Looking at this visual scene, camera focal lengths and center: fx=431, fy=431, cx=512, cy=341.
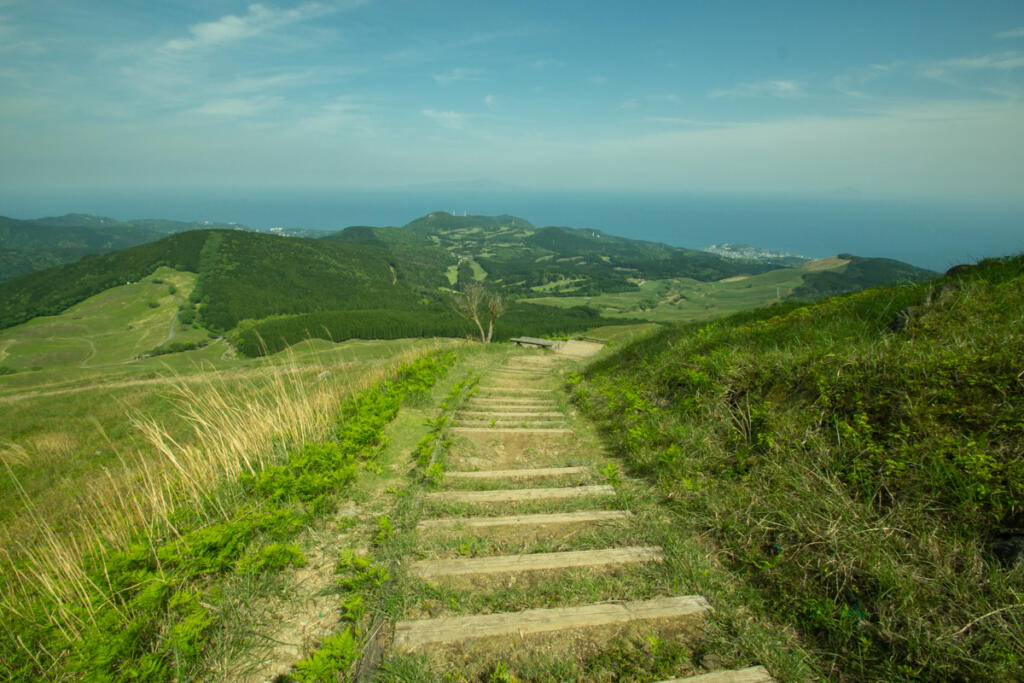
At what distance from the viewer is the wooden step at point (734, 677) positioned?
2.06 m

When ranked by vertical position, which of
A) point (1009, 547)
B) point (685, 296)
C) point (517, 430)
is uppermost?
point (1009, 547)

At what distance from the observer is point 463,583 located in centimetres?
287

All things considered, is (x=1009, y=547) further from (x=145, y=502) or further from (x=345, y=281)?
(x=345, y=281)

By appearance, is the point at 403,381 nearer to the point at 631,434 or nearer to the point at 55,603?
the point at 631,434

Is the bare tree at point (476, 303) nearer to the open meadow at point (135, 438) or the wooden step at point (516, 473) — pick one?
the open meadow at point (135, 438)

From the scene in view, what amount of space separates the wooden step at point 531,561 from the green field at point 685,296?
298ft

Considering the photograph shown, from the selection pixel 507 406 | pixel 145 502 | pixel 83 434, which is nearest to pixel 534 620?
pixel 145 502

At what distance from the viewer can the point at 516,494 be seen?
4.07 m

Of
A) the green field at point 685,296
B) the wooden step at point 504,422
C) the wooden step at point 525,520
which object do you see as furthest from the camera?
the green field at point 685,296

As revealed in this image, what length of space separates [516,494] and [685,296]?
389 feet

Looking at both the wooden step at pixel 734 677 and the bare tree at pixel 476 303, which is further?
the bare tree at pixel 476 303

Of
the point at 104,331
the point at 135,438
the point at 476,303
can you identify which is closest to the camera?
the point at 135,438

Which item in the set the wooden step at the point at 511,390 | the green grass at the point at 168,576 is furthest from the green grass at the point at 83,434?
the wooden step at the point at 511,390

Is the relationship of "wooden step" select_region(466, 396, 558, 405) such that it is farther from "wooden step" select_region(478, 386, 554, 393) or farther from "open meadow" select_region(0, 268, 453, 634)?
"open meadow" select_region(0, 268, 453, 634)
